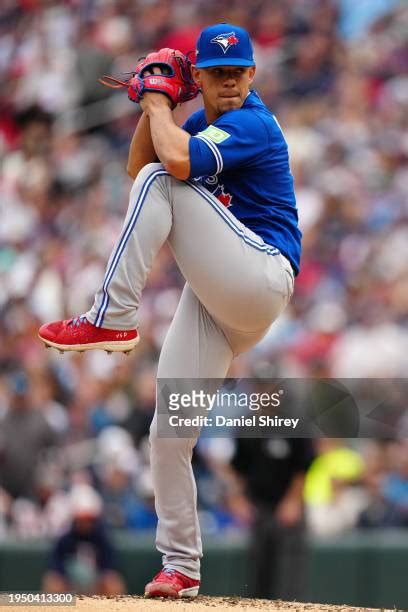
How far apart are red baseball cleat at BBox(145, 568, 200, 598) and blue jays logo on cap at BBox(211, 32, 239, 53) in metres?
1.87

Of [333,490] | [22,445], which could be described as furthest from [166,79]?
[22,445]

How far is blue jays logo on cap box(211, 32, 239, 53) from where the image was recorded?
4.08m

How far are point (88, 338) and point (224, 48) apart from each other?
1071 mm

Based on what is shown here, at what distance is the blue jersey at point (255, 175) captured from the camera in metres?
4.01

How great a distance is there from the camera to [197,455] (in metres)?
7.70

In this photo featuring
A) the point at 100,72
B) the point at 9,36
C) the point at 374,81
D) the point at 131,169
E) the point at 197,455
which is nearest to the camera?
the point at 131,169

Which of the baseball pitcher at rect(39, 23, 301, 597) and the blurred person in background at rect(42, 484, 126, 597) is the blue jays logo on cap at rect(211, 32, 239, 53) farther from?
the blurred person in background at rect(42, 484, 126, 597)

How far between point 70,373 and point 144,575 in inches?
72.8

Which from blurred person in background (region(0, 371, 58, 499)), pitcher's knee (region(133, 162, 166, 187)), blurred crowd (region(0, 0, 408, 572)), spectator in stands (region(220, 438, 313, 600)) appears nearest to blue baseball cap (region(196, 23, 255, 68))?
pitcher's knee (region(133, 162, 166, 187))

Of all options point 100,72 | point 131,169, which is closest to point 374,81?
point 100,72

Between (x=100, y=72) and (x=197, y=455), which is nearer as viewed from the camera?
(x=197, y=455)

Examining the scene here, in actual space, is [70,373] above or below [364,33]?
below

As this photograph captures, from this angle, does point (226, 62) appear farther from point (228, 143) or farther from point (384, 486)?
point (384, 486)

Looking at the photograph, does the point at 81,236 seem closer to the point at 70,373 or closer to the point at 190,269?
the point at 70,373
